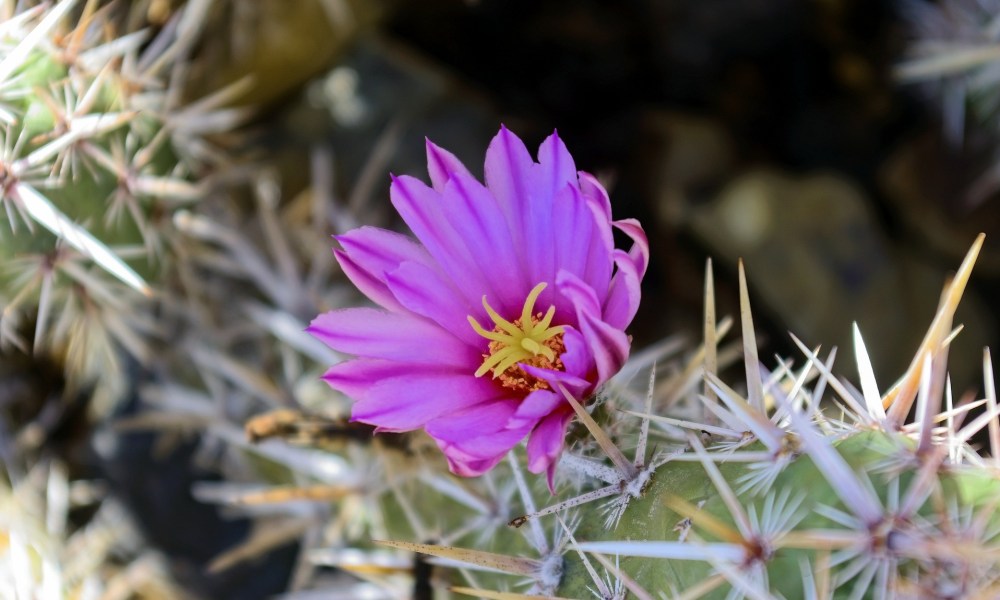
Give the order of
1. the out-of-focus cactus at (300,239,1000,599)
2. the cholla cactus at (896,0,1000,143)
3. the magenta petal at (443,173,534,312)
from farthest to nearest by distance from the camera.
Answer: the cholla cactus at (896,0,1000,143), the magenta petal at (443,173,534,312), the out-of-focus cactus at (300,239,1000,599)

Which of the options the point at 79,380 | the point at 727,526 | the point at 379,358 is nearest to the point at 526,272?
the point at 379,358

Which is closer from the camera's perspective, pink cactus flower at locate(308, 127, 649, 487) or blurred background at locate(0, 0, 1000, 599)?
pink cactus flower at locate(308, 127, 649, 487)

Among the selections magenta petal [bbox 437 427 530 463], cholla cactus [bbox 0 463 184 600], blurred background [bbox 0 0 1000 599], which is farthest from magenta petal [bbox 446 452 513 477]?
blurred background [bbox 0 0 1000 599]

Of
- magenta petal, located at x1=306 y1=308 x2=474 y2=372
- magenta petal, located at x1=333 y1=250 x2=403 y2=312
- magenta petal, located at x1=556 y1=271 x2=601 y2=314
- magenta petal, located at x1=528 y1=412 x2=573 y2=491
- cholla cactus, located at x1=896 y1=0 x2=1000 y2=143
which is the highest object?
magenta petal, located at x1=556 y1=271 x2=601 y2=314

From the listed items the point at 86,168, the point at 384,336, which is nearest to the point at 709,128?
the point at 86,168

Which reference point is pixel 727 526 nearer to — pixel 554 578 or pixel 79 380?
pixel 554 578

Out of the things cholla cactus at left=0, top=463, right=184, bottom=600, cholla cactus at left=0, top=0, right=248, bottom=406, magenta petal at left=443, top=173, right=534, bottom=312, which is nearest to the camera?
magenta petal at left=443, top=173, right=534, bottom=312

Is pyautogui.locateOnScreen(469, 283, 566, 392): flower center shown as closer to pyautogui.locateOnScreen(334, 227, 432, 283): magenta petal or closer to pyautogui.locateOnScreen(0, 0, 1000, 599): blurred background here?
pyautogui.locateOnScreen(334, 227, 432, 283): magenta petal

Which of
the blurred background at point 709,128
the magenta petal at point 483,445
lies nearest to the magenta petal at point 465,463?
the magenta petal at point 483,445
